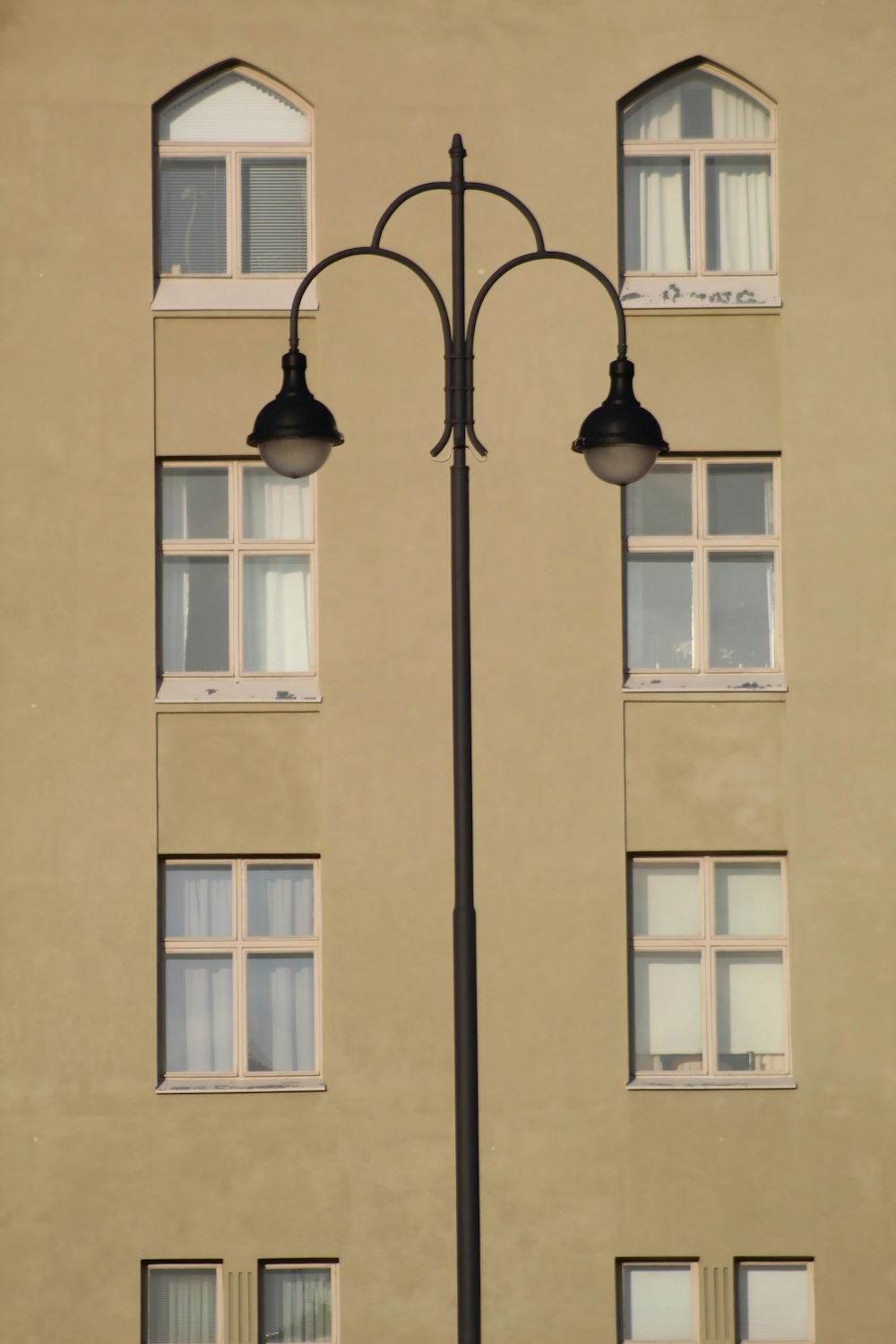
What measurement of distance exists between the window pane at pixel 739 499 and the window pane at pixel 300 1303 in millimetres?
7259

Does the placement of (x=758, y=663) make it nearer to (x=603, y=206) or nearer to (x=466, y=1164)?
(x=603, y=206)

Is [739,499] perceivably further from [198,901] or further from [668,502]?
[198,901]

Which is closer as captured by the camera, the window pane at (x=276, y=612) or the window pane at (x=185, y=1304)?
the window pane at (x=185, y=1304)

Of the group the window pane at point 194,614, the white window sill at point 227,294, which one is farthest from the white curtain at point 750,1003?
the white window sill at point 227,294

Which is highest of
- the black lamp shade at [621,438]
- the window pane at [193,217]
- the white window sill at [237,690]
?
the window pane at [193,217]

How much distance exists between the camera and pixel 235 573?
13.8m

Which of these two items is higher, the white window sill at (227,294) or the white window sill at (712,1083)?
the white window sill at (227,294)

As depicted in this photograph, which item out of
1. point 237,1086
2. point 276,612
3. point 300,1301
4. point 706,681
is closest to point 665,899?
point 706,681

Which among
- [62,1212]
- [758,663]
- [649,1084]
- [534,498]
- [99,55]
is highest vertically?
[99,55]

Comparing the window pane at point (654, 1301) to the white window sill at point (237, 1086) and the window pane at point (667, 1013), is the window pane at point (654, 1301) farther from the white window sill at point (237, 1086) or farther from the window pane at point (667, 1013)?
the white window sill at point (237, 1086)

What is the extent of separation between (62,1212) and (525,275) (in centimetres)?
881

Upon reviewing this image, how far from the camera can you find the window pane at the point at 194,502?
1384 cm

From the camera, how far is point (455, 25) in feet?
44.5

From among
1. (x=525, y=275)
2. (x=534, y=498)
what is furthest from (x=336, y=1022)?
(x=525, y=275)
